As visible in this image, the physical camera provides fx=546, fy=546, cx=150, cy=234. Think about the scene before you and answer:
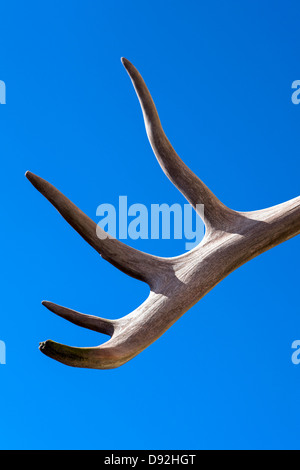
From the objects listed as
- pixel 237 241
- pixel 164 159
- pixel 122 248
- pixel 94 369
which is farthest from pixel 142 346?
pixel 164 159

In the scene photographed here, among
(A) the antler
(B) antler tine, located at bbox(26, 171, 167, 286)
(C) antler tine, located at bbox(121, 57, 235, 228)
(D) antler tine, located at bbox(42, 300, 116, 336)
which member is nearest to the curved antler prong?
(A) the antler

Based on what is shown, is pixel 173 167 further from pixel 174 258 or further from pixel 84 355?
pixel 84 355

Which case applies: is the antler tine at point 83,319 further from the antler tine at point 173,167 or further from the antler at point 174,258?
the antler tine at point 173,167

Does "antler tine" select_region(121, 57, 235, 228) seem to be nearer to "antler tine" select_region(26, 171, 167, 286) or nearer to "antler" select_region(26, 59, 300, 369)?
"antler" select_region(26, 59, 300, 369)

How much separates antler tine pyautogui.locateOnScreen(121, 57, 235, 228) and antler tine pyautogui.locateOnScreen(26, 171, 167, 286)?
213 mm

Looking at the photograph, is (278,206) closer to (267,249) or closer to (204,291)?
(267,249)

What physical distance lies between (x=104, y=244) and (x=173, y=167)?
0.32 m

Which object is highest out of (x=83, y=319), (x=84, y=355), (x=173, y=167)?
(x=173, y=167)

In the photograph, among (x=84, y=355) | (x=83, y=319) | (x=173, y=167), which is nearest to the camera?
(x=84, y=355)

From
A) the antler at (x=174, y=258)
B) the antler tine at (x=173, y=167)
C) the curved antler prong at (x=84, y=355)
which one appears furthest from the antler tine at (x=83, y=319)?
the antler tine at (x=173, y=167)

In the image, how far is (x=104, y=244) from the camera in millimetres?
1520

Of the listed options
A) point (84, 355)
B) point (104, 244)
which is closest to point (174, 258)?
point (104, 244)

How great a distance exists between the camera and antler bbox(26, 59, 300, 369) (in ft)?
4.65

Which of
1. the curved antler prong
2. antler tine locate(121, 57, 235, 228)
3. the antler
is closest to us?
the curved antler prong
